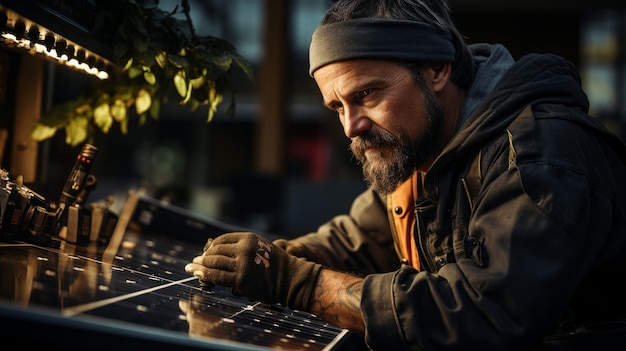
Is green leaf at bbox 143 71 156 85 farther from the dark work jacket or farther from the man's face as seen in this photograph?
the dark work jacket

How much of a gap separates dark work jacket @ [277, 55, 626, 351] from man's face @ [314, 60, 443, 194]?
0.13 metres

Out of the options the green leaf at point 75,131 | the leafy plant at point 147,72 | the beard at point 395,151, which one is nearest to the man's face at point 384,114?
the beard at point 395,151

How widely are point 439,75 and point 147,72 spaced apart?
80cm

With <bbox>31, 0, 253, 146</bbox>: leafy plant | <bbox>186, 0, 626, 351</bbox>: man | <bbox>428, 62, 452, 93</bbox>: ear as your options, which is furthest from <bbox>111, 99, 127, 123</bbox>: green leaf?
<bbox>428, 62, 452, 93</bbox>: ear

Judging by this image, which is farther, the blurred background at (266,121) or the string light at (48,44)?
the blurred background at (266,121)

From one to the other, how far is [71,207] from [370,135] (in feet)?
2.72

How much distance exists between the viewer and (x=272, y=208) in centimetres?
704

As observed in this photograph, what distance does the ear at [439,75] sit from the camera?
2008 mm

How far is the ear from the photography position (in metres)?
2.01

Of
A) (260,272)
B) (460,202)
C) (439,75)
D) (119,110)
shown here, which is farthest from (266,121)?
(260,272)

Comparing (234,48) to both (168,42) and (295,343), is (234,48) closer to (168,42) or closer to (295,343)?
(168,42)

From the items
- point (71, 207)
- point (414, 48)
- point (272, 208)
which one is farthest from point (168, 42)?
point (272, 208)

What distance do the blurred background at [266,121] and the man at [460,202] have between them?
20.0 inches

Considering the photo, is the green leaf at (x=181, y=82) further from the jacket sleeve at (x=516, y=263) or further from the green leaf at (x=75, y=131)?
the jacket sleeve at (x=516, y=263)
